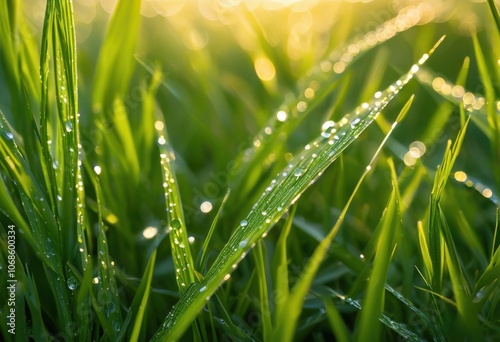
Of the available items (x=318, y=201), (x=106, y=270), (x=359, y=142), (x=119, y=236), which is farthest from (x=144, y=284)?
(x=359, y=142)

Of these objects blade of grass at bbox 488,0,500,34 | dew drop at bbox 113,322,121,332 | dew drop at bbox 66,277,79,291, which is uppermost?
blade of grass at bbox 488,0,500,34

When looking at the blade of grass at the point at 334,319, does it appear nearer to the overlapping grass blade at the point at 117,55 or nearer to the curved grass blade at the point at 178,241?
the curved grass blade at the point at 178,241

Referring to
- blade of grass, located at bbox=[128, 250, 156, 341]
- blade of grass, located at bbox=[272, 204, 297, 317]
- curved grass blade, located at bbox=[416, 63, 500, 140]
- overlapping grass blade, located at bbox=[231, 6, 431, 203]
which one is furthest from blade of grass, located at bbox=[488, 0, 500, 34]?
blade of grass, located at bbox=[128, 250, 156, 341]

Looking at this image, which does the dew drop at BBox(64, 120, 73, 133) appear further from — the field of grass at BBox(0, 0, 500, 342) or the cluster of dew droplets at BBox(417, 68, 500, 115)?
the cluster of dew droplets at BBox(417, 68, 500, 115)

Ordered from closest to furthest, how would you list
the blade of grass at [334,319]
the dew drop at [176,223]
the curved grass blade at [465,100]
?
the blade of grass at [334,319], the dew drop at [176,223], the curved grass blade at [465,100]

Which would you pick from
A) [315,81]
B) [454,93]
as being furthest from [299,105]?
[454,93]

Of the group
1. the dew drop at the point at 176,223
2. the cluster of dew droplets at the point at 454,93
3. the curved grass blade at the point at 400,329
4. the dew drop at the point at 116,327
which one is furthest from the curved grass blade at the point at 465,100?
the dew drop at the point at 116,327
